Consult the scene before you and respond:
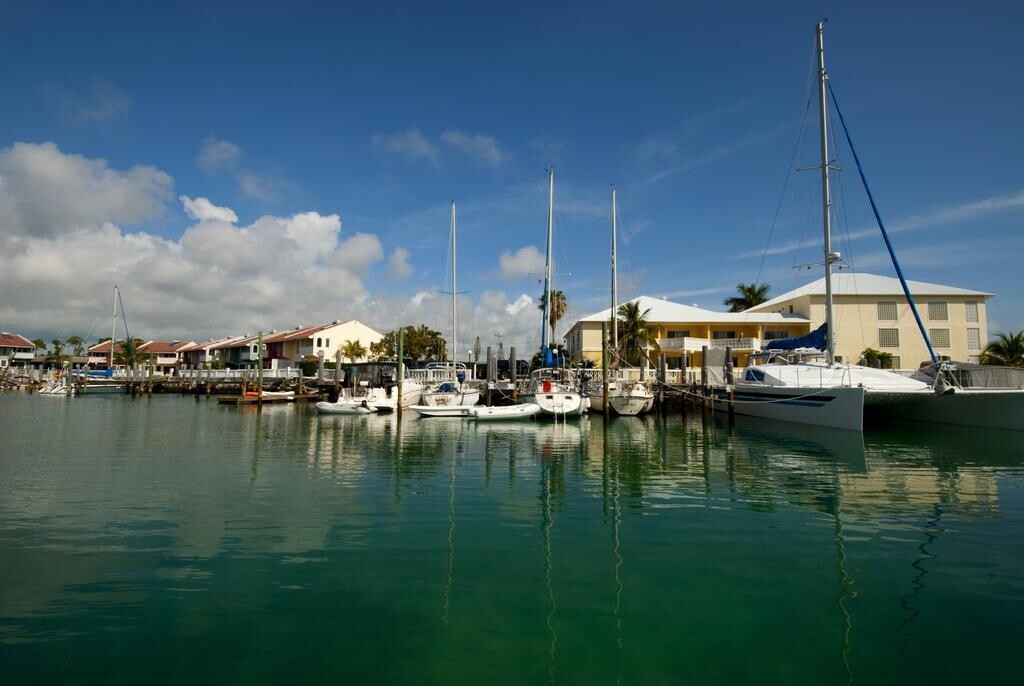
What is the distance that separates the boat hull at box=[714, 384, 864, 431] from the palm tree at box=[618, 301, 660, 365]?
661 inches

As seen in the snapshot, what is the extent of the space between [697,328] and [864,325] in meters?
14.5

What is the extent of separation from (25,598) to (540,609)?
21.6ft

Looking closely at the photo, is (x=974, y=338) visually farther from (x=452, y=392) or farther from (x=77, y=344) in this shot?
(x=77, y=344)

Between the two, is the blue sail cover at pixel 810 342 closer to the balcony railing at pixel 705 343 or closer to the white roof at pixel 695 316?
the balcony railing at pixel 705 343

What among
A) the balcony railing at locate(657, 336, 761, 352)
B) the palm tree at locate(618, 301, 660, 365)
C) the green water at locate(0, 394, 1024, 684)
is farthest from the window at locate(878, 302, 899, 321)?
the green water at locate(0, 394, 1024, 684)

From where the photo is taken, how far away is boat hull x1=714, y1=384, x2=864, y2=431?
84.8ft

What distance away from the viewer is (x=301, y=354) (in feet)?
274

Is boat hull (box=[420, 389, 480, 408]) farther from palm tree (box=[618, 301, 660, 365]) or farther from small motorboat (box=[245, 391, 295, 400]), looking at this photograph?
small motorboat (box=[245, 391, 295, 400])

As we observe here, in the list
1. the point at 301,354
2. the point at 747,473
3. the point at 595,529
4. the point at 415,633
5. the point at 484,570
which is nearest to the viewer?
the point at 415,633

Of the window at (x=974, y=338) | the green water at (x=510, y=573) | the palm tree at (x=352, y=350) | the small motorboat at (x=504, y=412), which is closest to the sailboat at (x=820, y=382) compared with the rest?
the green water at (x=510, y=573)

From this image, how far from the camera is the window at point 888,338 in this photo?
51688mm

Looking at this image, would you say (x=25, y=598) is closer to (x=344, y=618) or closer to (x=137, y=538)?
(x=137, y=538)

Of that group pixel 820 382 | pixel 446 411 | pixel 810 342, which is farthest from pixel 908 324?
pixel 446 411

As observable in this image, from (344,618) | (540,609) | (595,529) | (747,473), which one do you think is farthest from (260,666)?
(747,473)
